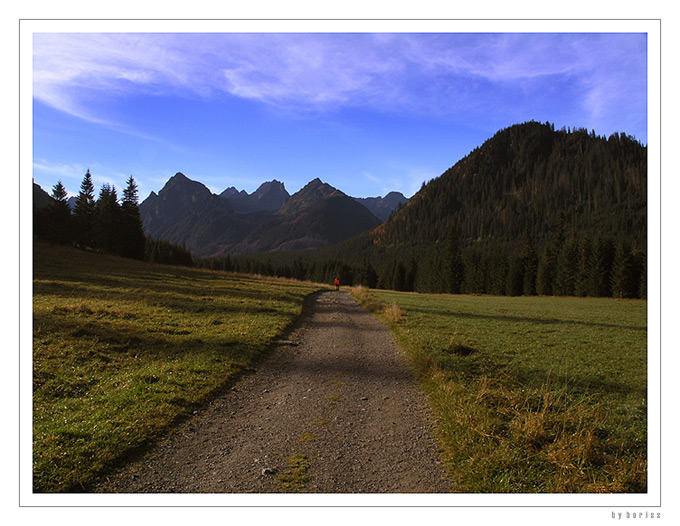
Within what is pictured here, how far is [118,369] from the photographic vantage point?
363 inches

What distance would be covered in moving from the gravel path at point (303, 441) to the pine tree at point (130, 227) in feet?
256

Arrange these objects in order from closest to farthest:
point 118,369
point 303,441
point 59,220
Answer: point 303,441, point 118,369, point 59,220

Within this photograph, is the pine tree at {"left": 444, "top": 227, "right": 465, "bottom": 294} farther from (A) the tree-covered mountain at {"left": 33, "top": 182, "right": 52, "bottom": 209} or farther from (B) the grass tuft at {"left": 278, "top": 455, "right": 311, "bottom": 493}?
(B) the grass tuft at {"left": 278, "top": 455, "right": 311, "bottom": 493}

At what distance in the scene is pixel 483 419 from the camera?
20.1ft

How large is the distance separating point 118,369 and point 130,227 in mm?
78432

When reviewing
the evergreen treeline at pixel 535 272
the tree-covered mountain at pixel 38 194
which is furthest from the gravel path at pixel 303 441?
the evergreen treeline at pixel 535 272

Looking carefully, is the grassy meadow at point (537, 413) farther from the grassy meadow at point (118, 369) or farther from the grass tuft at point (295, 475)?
the grassy meadow at point (118, 369)

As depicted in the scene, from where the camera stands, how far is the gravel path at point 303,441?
4629 millimetres

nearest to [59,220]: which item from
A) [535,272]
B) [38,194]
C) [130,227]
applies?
[130,227]

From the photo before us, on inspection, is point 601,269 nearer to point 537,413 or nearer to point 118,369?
point 537,413

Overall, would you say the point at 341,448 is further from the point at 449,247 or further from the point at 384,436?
the point at 449,247
